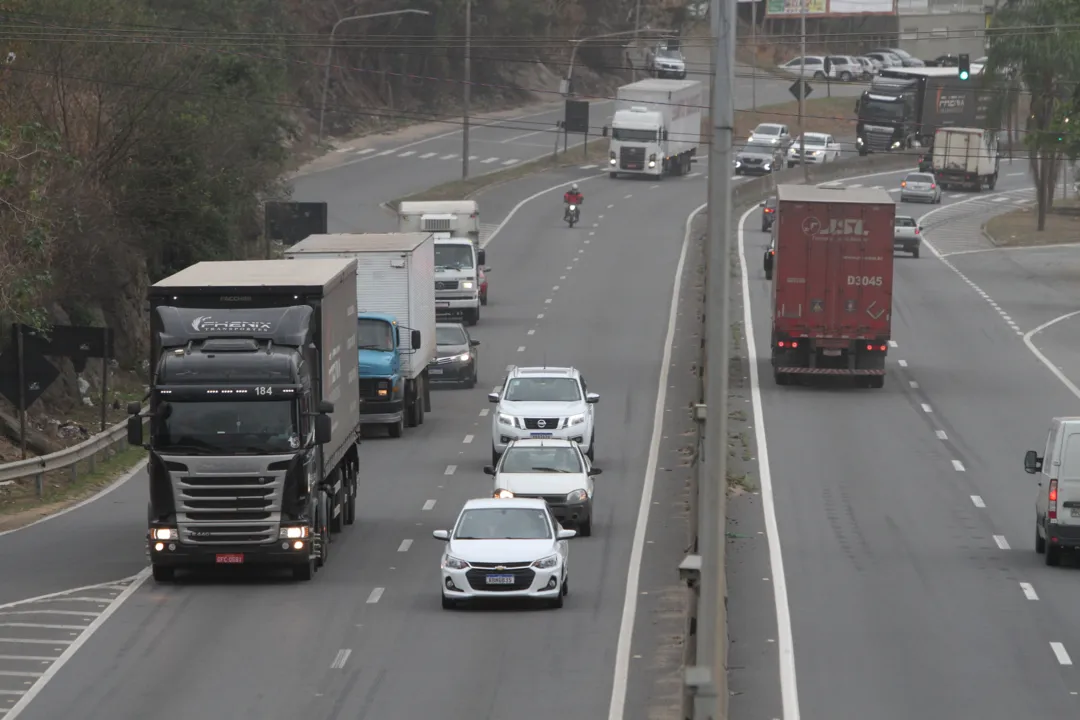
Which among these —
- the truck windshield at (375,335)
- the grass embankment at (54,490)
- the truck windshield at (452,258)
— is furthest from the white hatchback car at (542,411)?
the truck windshield at (452,258)

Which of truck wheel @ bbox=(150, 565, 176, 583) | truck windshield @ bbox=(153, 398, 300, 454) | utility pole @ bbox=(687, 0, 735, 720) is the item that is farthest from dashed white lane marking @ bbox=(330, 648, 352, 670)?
utility pole @ bbox=(687, 0, 735, 720)

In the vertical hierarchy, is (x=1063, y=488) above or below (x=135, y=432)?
below

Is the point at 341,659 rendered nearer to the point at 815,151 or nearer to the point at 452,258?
the point at 452,258

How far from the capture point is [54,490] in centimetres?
3353

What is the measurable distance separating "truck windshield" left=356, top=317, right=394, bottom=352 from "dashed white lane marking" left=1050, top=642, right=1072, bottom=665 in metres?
19.8

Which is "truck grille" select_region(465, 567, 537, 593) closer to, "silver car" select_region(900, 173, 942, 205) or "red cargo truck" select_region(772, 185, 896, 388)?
"red cargo truck" select_region(772, 185, 896, 388)

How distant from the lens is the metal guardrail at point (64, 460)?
104 ft

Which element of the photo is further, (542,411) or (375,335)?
(375,335)

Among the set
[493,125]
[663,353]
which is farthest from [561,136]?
[663,353]

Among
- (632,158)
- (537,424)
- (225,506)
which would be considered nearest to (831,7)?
(632,158)

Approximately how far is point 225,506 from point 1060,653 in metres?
10.1

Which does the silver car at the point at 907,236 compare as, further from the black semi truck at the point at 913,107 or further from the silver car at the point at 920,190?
the black semi truck at the point at 913,107

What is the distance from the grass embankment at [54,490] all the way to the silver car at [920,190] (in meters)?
60.2

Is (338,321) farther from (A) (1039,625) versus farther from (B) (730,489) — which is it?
(A) (1039,625)
